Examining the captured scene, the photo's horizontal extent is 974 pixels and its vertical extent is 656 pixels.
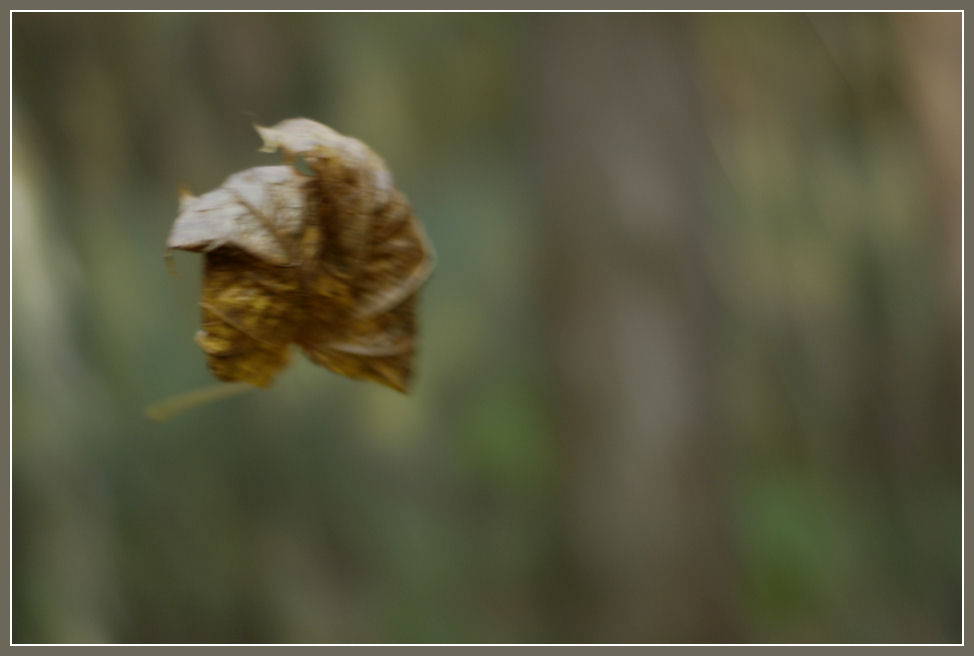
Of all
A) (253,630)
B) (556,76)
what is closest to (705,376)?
(556,76)

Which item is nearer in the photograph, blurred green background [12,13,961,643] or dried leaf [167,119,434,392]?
dried leaf [167,119,434,392]

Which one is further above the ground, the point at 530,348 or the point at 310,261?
the point at 310,261

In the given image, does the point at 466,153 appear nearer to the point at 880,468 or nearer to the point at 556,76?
the point at 556,76

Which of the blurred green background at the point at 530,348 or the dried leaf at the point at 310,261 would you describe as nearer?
the dried leaf at the point at 310,261

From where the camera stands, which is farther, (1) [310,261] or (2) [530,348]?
(2) [530,348]
